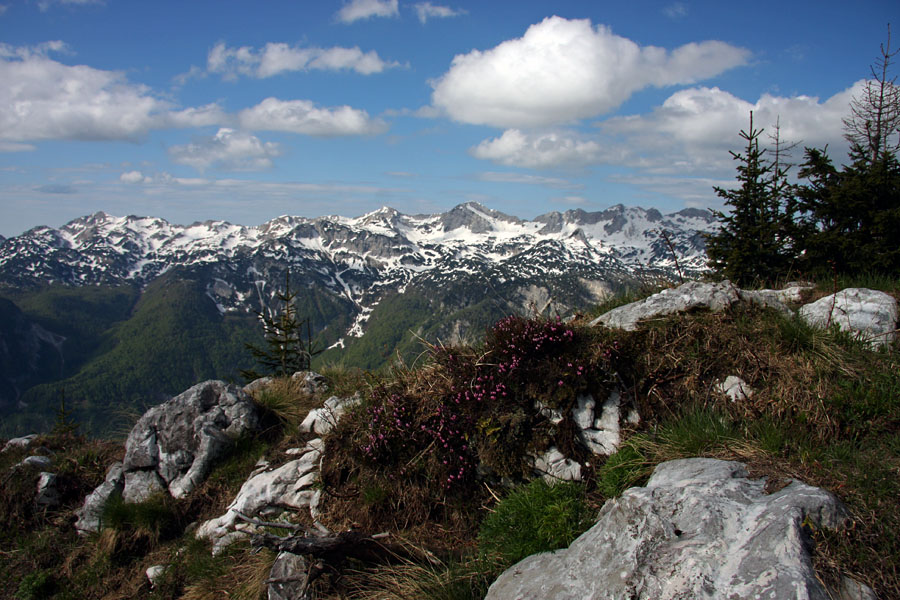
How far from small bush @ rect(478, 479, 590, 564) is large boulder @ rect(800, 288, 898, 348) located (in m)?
4.46

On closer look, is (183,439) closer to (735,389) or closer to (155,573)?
(155,573)

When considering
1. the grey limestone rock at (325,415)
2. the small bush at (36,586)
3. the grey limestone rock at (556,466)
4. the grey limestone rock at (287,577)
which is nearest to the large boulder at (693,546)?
the grey limestone rock at (556,466)

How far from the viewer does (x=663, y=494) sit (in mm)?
3979

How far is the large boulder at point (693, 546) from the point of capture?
306 cm

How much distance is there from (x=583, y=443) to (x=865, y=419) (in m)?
2.95

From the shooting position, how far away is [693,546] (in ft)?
11.3

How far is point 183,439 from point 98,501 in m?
1.69

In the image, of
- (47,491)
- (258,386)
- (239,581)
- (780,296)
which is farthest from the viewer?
(258,386)

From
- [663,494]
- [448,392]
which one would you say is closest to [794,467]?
[663,494]

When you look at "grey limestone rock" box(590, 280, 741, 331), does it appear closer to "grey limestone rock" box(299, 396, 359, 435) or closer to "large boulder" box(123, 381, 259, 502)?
"grey limestone rock" box(299, 396, 359, 435)

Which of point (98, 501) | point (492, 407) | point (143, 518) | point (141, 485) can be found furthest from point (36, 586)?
point (492, 407)

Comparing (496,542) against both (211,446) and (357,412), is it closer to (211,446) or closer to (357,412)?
(357,412)

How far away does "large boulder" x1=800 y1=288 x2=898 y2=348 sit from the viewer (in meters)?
6.09

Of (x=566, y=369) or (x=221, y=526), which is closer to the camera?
(x=566, y=369)
